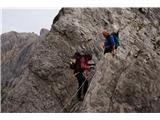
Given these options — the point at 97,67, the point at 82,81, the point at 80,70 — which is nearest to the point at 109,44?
the point at 97,67

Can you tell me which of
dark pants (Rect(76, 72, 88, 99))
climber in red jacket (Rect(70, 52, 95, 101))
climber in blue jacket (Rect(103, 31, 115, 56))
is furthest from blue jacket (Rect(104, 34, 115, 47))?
dark pants (Rect(76, 72, 88, 99))

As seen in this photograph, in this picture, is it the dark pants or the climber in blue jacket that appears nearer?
the dark pants

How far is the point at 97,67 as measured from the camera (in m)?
23.4

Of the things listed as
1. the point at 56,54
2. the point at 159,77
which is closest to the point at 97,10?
the point at 56,54

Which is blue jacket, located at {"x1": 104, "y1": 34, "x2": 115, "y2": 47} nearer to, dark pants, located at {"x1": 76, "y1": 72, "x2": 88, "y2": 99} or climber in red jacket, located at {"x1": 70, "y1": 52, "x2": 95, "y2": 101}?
Answer: climber in red jacket, located at {"x1": 70, "y1": 52, "x2": 95, "y2": 101}

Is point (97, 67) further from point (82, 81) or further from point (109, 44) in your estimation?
point (109, 44)

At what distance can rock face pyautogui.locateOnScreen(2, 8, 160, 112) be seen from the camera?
846 inches

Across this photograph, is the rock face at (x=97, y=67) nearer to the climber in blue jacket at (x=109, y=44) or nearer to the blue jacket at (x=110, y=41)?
the climber in blue jacket at (x=109, y=44)

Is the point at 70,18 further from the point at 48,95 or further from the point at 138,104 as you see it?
the point at 138,104

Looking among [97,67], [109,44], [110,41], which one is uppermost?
[110,41]

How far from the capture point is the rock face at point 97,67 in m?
21.5

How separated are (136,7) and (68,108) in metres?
10.3

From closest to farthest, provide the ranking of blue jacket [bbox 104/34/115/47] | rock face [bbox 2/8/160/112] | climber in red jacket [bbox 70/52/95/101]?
rock face [bbox 2/8/160/112] < climber in red jacket [bbox 70/52/95/101] < blue jacket [bbox 104/34/115/47]

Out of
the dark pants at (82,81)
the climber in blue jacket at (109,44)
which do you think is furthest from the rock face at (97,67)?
the dark pants at (82,81)
